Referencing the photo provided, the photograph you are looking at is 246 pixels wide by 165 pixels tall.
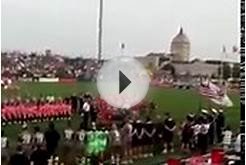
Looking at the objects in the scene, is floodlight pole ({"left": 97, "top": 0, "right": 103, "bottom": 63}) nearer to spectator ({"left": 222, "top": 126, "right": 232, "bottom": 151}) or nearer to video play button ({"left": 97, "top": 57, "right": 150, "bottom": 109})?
video play button ({"left": 97, "top": 57, "right": 150, "bottom": 109})

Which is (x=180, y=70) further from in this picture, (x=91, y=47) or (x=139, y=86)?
(x=91, y=47)

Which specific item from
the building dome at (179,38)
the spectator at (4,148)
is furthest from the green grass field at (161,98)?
the building dome at (179,38)

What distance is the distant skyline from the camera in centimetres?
181

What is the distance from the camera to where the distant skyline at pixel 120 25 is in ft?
5.94

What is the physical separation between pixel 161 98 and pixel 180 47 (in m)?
0.18

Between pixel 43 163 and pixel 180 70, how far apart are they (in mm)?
556

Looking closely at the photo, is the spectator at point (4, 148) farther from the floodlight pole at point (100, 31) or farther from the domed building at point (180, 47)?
the domed building at point (180, 47)

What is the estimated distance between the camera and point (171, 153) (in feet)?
6.17

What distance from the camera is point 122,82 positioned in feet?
6.10

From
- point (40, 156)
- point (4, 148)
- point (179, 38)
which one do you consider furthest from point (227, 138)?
point (4, 148)

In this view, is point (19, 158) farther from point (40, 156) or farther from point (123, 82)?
point (123, 82)

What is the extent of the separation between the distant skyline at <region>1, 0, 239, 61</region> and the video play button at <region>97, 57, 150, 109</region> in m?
0.04

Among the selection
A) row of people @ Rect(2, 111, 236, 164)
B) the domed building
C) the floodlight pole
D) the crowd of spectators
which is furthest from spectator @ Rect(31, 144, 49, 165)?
the domed building

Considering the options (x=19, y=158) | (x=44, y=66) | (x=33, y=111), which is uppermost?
(x=44, y=66)
